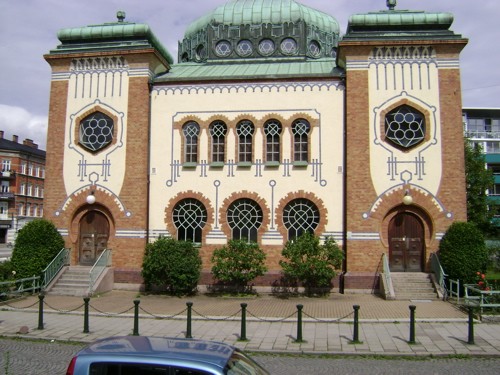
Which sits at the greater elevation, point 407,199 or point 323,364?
point 407,199

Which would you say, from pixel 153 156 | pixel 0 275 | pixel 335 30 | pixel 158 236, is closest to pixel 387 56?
pixel 335 30

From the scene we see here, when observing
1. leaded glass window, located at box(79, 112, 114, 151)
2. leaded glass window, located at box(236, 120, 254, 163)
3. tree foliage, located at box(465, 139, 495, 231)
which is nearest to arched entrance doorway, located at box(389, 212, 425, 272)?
leaded glass window, located at box(236, 120, 254, 163)

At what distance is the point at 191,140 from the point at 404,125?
27.6 feet

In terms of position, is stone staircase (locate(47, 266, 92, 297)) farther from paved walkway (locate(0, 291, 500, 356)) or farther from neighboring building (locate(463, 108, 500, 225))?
neighboring building (locate(463, 108, 500, 225))

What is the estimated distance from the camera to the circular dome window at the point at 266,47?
2314cm

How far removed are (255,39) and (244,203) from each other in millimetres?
8519

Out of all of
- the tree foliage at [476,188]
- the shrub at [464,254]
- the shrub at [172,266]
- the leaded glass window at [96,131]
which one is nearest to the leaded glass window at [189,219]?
the shrub at [172,266]

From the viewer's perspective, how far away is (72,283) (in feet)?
60.1

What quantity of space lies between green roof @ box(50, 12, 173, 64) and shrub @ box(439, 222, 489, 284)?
1388 centimetres

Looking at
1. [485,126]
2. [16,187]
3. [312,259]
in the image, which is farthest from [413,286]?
[485,126]

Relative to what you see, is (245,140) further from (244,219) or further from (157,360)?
(157,360)

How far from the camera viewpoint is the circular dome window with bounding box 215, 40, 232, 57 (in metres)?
23.4

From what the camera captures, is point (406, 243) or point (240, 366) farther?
point (406, 243)

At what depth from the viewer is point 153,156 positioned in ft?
65.9
